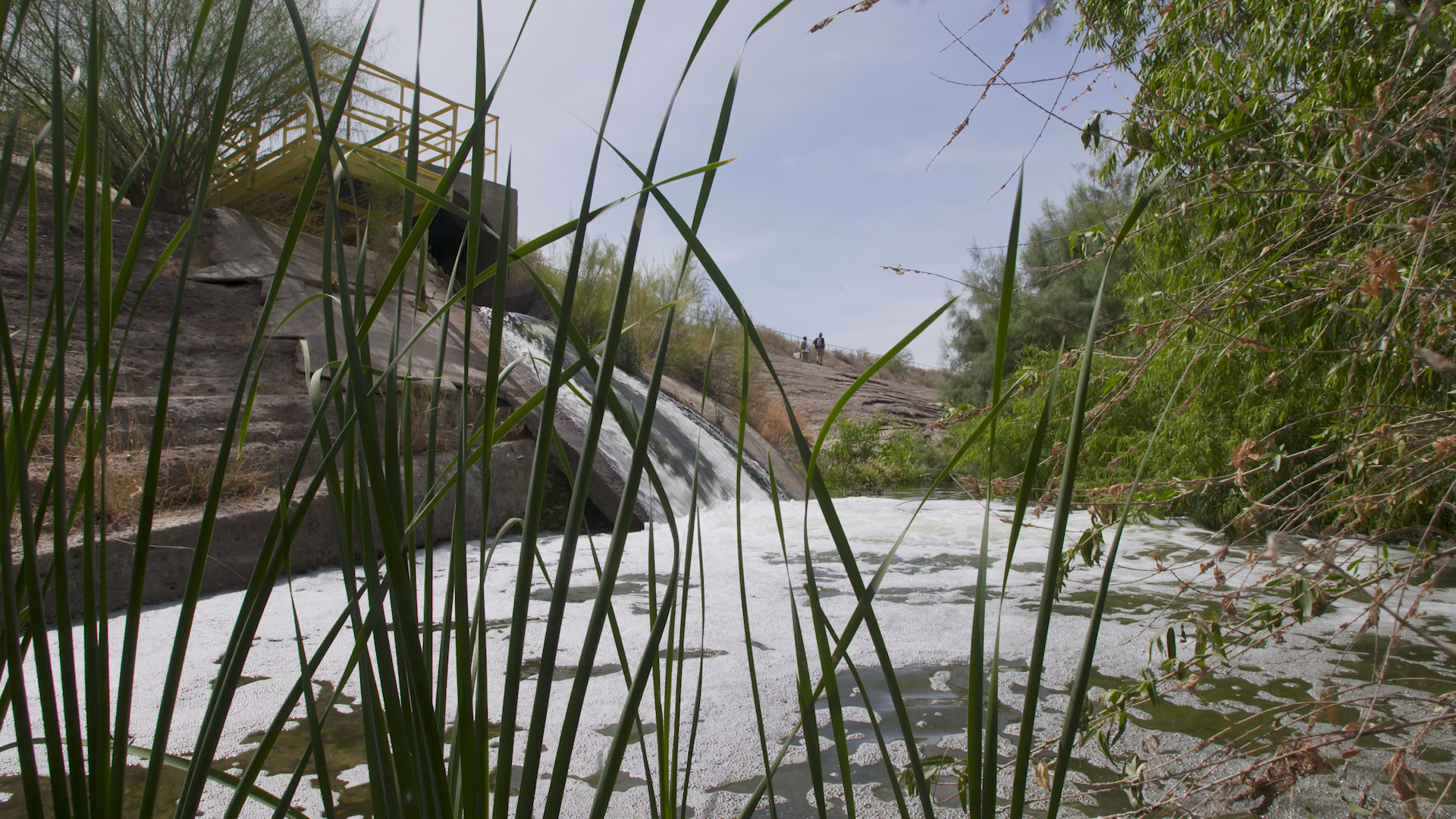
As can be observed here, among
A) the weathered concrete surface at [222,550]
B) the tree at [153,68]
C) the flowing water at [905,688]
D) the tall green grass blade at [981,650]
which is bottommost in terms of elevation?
the flowing water at [905,688]

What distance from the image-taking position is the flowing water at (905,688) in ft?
5.29

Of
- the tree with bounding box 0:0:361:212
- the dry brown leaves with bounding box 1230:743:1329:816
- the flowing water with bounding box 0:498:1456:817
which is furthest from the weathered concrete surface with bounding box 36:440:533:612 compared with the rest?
the tree with bounding box 0:0:361:212

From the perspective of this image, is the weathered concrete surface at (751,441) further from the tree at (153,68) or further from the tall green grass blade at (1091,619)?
the tall green grass blade at (1091,619)

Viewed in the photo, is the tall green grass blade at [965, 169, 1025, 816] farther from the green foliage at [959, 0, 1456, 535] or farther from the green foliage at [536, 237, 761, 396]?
the green foliage at [536, 237, 761, 396]

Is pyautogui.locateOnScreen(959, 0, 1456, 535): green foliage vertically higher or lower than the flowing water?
higher

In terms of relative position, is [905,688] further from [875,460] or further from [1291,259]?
[875,460]

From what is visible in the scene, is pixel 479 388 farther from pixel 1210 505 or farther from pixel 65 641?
pixel 65 641

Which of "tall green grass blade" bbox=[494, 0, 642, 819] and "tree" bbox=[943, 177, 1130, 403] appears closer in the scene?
"tall green grass blade" bbox=[494, 0, 642, 819]

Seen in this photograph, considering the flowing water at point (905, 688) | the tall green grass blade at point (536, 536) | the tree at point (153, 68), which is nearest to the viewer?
the tall green grass blade at point (536, 536)

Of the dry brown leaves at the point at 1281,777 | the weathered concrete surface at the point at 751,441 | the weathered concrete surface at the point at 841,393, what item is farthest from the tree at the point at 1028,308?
the dry brown leaves at the point at 1281,777

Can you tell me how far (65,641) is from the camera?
1.90ft

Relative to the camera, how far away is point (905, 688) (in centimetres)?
257

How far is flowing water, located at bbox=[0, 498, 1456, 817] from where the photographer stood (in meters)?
1.61

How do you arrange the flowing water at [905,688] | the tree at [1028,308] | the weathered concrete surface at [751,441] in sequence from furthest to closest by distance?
the tree at [1028,308]
the weathered concrete surface at [751,441]
the flowing water at [905,688]
